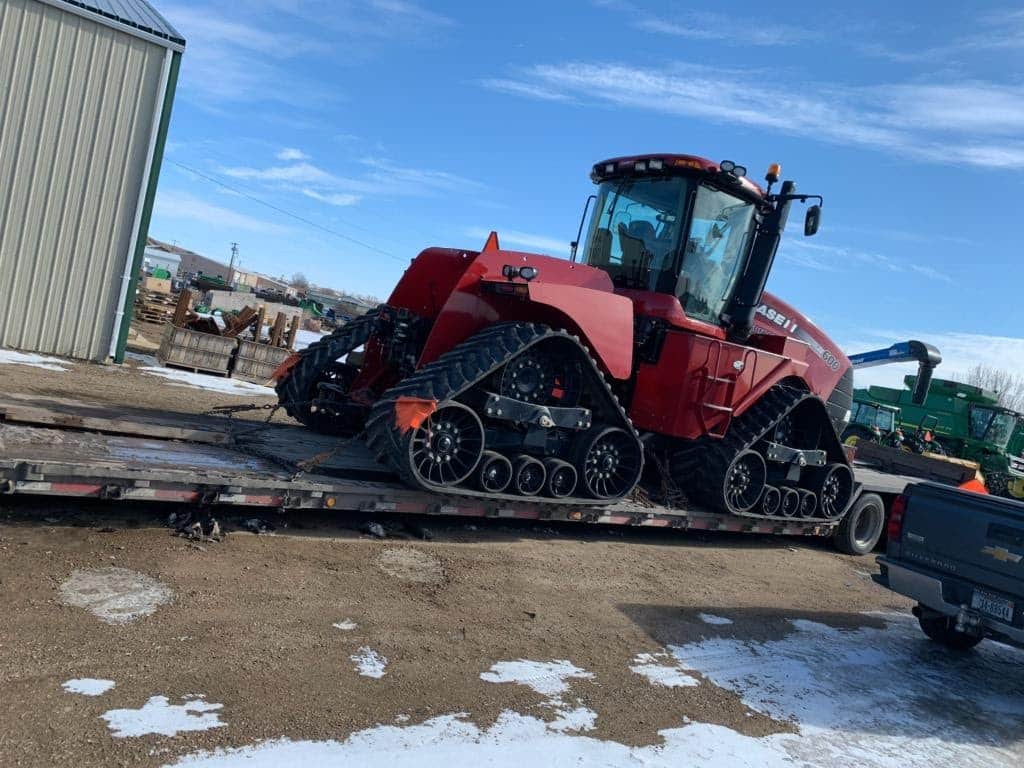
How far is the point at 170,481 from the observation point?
16.5 feet

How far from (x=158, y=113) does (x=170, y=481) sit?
10.7 metres

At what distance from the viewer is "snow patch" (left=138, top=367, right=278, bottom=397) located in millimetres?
13953

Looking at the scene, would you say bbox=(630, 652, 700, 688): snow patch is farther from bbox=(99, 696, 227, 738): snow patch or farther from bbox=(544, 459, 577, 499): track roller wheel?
bbox=(99, 696, 227, 738): snow patch

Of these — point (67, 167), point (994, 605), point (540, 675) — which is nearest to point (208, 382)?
point (67, 167)

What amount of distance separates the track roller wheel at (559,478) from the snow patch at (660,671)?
2052mm

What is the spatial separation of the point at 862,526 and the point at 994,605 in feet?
15.8

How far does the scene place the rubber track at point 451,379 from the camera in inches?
237

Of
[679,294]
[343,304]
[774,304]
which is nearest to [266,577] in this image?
[679,294]

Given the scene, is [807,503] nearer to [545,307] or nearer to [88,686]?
[545,307]

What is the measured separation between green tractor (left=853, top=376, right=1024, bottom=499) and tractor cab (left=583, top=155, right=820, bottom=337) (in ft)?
58.4

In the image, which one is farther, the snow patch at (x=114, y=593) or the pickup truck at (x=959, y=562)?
the pickup truck at (x=959, y=562)

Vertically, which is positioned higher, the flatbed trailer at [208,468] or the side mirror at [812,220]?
the side mirror at [812,220]

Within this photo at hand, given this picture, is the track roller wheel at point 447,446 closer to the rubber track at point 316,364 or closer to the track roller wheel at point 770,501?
the rubber track at point 316,364

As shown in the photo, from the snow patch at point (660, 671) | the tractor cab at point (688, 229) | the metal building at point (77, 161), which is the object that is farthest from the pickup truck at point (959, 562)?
the metal building at point (77, 161)
